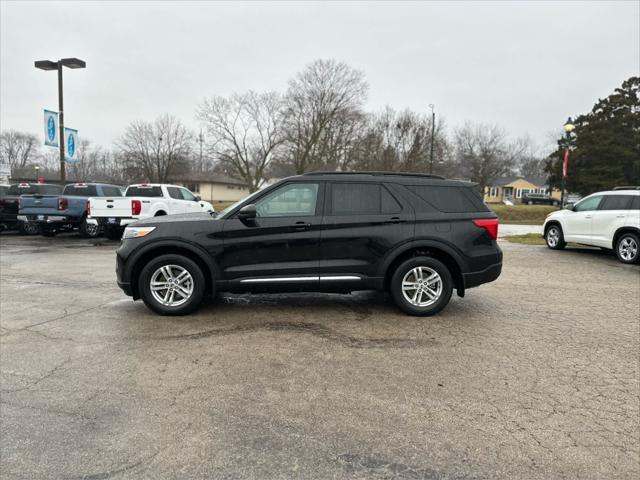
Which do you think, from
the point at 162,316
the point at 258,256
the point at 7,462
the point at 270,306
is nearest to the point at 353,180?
the point at 258,256

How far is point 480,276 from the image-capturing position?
5.58m

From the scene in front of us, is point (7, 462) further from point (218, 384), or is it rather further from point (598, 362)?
point (598, 362)

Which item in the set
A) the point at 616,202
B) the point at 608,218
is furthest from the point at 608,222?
the point at 616,202

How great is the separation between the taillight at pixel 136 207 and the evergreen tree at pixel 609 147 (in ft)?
131

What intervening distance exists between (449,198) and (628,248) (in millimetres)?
7588

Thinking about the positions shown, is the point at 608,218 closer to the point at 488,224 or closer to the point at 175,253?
the point at 488,224

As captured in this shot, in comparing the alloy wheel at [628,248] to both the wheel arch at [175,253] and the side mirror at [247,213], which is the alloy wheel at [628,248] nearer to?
the side mirror at [247,213]

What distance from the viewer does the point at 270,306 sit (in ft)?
19.7

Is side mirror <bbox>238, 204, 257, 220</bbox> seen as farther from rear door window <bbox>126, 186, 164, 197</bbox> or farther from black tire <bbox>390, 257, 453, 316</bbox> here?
rear door window <bbox>126, 186, 164, 197</bbox>

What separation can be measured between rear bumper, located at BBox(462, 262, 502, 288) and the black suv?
0.6 inches

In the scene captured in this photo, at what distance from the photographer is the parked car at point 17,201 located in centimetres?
1574

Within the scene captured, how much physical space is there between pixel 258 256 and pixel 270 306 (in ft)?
3.28

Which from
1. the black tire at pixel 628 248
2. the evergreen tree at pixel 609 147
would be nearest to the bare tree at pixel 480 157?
the evergreen tree at pixel 609 147

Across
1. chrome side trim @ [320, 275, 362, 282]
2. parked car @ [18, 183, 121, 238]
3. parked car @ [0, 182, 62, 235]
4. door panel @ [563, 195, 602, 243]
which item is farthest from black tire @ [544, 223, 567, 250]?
parked car @ [0, 182, 62, 235]
